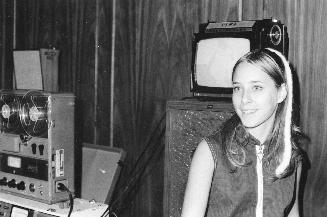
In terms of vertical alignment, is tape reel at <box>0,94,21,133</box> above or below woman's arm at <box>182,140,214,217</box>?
above

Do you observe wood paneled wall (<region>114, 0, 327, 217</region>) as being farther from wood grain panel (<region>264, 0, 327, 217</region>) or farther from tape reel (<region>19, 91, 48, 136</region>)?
tape reel (<region>19, 91, 48, 136</region>)

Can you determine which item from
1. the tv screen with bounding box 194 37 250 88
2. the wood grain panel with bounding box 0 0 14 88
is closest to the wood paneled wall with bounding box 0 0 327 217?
the wood grain panel with bounding box 0 0 14 88

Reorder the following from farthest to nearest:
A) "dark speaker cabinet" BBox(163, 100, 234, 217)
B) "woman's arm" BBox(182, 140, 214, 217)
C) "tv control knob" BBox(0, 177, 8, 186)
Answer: "tv control knob" BBox(0, 177, 8, 186) < "dark speaker cabinet" BBox(163, 100, 234, 217) < "woman's arm" BBox(182, 140, 214, 217)

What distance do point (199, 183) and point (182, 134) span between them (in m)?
0.48

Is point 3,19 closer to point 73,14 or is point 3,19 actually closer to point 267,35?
point 73,14

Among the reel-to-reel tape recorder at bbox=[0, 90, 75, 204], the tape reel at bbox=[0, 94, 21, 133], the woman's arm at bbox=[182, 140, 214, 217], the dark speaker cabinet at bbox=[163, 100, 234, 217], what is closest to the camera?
the woman's arm at bbox=[182, 140, 214, 217]

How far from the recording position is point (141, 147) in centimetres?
337

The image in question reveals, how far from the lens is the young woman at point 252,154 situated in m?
1.89

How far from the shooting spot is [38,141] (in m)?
2.67

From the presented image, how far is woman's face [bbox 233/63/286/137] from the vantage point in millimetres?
1880

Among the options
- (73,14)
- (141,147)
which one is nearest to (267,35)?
(141,147)

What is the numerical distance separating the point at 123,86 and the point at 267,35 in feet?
4.76

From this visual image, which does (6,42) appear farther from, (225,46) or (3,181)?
(225,46)

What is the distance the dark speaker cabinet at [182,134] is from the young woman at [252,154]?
8.1 inches
